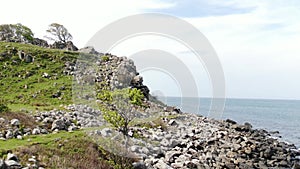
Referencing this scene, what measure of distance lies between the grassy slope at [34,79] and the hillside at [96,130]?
0.10 m

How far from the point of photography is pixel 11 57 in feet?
178

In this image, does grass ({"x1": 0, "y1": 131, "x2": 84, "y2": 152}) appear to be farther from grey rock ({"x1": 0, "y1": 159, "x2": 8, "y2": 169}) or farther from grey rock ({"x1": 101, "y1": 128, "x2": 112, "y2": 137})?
grey rock ({"x1": 0, "y1": 159, "x2": 8, "y2": 169})

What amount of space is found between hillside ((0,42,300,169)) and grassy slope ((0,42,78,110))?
10cm

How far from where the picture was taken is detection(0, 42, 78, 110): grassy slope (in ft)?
131

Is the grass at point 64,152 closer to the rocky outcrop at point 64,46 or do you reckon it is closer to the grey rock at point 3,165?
the grey rock at point 3,165

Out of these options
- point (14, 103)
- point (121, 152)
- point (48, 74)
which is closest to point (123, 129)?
point (121, 152)

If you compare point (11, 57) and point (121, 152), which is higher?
point (11, 57)

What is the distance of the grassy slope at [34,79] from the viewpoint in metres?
39.9

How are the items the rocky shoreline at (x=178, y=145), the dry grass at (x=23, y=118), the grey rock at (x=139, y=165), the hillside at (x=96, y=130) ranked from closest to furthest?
the hillside at (x=96, y=130)
the grey rock at (x=139, y=165)
the rocky shoreline at (x=178, y=145)
the dry grass at (x=23, y=118)

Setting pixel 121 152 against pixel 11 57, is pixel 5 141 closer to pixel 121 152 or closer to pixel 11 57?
pixel 121 152

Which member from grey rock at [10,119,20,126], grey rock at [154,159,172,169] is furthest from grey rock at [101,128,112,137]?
grey rock at [10,119,20,126]

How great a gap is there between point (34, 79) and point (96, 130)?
80.7 ft

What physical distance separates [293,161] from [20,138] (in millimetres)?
25507

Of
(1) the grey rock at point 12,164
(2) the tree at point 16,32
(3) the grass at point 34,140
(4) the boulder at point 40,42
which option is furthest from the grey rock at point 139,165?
(4) the boulder at point 40,42
